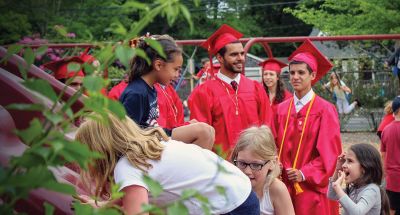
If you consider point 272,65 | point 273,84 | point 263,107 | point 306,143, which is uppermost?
point 263,107

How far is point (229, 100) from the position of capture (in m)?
6.00

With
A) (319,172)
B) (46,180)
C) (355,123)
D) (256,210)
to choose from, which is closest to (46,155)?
(46,180)

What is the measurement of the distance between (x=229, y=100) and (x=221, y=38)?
1.91 ft

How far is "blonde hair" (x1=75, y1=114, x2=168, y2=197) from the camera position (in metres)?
2.52

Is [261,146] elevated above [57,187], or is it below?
below

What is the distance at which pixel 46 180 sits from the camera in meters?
1.22

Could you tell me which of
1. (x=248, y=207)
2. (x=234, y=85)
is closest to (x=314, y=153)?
(x=234, y=85)

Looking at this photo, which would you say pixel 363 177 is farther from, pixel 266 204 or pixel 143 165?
pixel 143 165

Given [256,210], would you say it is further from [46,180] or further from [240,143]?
[46,180]

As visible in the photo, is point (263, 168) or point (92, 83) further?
point (263, 168)

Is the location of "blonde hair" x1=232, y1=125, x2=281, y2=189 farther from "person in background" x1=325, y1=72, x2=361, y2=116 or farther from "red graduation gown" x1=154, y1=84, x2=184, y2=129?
"person in background" x1=325, y1=72, x2=361, y2=116

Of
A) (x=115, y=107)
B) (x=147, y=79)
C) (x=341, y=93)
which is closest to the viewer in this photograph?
(x=115, y=107)

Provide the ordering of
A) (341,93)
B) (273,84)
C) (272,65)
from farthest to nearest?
1. (341,93)
2. (272,65)
3. (273,84)

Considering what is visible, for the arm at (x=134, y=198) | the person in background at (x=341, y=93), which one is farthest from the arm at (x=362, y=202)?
the person in background at (x=341, y=93)
